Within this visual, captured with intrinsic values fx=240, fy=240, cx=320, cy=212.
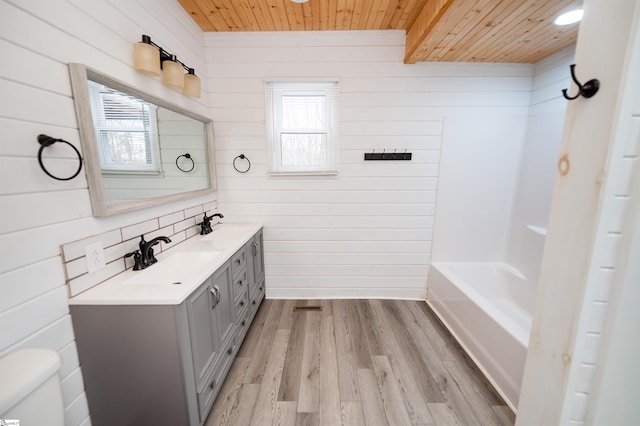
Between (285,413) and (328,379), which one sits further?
(328,379)

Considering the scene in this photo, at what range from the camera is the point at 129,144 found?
4.63 feet

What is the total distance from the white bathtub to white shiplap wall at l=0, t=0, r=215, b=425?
8.09 ft

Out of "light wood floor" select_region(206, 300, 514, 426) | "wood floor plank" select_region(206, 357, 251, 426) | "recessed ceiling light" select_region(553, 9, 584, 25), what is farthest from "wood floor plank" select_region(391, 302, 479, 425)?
"recessed ceiling light" select_region(553, 9, 584, 25)

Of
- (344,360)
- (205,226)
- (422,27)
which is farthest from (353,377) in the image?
(422,27)

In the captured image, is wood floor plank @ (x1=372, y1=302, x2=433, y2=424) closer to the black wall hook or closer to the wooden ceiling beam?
the black wall hook

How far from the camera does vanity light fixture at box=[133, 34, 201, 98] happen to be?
1.43 metres

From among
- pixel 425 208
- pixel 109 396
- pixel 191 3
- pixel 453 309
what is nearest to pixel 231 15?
pixel 191 3

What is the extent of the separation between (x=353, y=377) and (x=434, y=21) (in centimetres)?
266

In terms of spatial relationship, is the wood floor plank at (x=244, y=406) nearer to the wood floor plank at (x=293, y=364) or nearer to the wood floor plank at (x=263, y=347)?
the wood floor plank at (x=263, y=347)

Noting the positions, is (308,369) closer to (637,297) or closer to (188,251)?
(188,251)

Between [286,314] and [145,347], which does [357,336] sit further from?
[145,347]

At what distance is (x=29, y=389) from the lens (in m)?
0.76

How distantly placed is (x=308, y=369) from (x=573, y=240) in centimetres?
176

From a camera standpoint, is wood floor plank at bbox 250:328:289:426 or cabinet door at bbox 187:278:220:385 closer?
cabinet door at bbox 187:278:220:385
